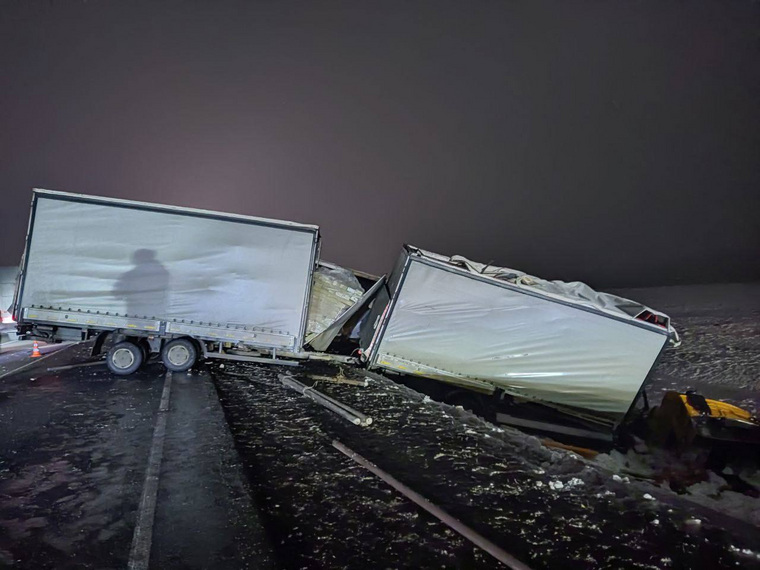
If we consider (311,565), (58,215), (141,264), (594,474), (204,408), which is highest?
(58,215)

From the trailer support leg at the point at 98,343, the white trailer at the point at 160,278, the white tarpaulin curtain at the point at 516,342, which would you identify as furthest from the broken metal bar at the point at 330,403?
the trailer support leg at the point at 98,343

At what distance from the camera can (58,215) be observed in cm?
717

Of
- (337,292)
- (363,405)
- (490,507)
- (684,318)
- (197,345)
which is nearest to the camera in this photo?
(490,507)

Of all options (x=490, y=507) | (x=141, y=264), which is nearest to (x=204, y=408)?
(x=141, y=264)

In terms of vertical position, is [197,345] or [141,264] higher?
[141,264]

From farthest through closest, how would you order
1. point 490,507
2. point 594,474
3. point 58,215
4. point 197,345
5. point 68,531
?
point 197,345
point 58,215
point 594,474
point 490,507
point 68,531

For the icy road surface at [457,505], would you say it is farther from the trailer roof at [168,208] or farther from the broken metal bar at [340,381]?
the trailer roof at [168,208]

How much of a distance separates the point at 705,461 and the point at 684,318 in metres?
13.9

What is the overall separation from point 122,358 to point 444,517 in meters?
6.83

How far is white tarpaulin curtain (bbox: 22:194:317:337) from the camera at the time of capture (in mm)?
7215

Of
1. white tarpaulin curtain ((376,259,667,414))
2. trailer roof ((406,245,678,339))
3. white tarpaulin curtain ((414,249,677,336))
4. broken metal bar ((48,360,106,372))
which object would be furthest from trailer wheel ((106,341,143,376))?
white tarpaulin curtain ((414,249,677,336))

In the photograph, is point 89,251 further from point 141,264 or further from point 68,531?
point 68,531

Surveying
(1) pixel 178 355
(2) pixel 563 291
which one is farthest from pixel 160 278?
(2) pixel 563 291

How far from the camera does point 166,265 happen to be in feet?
24.5
